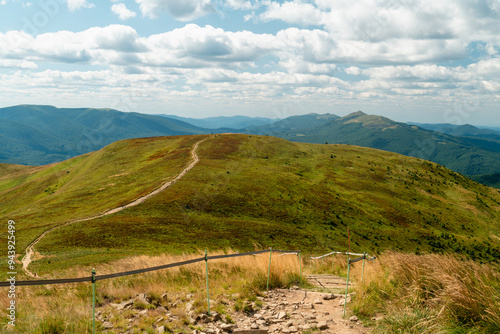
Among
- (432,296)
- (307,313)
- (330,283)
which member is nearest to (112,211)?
(330,283)

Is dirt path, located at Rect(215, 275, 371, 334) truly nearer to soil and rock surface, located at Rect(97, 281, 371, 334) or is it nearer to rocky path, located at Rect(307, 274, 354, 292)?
soil and rock surface, located at Rect(97, 281, 371, 334)

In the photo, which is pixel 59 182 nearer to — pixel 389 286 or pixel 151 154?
pixel 151 154

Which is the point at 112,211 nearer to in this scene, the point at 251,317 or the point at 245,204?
the point at 245,204

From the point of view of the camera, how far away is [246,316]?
9773mm

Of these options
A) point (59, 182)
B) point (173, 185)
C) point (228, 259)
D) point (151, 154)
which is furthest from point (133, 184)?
point (228, 259)

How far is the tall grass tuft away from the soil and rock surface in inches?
41.2

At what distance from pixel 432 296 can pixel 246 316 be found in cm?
574

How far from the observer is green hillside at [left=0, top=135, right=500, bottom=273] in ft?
143

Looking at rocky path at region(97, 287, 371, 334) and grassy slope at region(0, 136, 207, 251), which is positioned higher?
rocky path at region(97, 287, 371, 334)

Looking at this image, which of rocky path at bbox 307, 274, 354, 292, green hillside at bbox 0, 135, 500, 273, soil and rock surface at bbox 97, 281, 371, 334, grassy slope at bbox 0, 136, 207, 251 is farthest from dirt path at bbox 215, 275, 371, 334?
grassy slope at bbox 0, 136, 207, 251

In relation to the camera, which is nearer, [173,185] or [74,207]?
[74,207]

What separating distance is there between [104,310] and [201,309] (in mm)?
3044

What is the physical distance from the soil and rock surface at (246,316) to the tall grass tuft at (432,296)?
3.43 feet

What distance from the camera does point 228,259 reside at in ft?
53.1
